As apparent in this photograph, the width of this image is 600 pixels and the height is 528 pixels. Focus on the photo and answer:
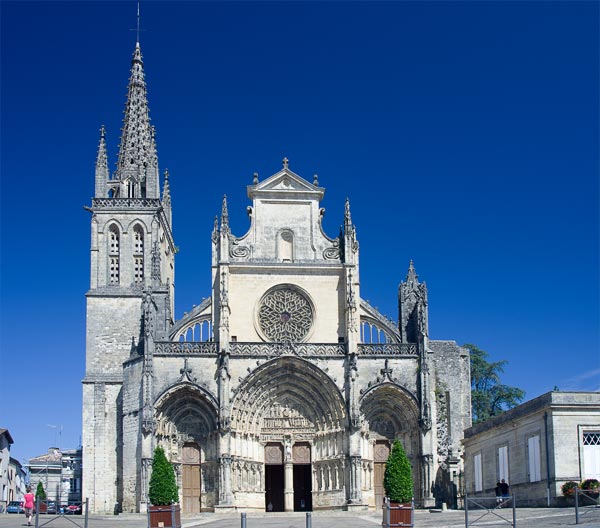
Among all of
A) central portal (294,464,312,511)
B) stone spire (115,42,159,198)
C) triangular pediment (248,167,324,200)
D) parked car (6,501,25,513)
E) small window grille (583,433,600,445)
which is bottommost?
parked car (6,501,25,513)

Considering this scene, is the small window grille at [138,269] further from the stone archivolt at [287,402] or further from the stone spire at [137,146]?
the stone archivolt at [287,402]

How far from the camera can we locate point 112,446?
44344mm

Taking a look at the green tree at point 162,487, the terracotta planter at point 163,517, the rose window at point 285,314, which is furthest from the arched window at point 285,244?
the terracotta planter at point 163,517

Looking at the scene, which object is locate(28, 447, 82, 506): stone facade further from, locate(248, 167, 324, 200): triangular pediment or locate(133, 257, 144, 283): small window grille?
locate(248, 167, 324, 200): triangular pediment

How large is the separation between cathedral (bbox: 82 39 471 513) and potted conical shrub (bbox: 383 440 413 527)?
1113cm

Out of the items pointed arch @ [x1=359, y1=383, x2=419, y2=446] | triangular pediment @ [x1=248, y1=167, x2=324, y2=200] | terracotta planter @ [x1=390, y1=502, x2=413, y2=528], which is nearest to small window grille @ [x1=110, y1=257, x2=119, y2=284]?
triangular pediment @ [x1=248, y1=167, x2=324, y2=200]

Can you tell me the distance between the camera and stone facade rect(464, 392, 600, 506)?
31266mm

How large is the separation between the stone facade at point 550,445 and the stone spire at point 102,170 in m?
24.1

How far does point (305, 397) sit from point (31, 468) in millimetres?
55728

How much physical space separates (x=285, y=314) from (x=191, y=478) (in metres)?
8.57

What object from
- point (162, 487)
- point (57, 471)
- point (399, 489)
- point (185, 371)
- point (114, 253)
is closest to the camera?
point (399, 489)

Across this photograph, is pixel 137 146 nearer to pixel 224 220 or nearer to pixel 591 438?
pixel 224 220

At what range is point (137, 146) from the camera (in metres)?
52.2

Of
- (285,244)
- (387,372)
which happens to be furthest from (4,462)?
(387,372)
